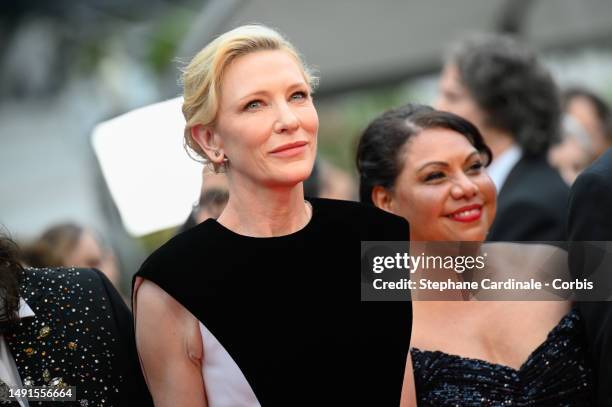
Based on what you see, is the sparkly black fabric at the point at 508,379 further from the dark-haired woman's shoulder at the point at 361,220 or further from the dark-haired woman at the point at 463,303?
the dark-haired woman's shoulder at the point at 361,220

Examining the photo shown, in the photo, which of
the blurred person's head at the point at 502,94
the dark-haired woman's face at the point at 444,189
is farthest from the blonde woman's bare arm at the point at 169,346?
the blurred person's head at the point at 502,94

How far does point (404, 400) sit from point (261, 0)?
212 inches

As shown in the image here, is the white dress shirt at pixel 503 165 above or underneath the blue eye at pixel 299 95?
above

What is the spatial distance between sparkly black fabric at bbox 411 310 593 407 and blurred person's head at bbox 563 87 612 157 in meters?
3.18

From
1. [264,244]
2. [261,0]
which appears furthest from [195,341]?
Answer: [261,0]

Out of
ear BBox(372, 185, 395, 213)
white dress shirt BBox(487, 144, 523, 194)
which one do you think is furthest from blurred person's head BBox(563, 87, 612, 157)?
ear BBox(372, 185, 395, 213)

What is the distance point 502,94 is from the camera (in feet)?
16.8

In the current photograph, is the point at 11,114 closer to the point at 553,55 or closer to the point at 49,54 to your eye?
the point at 49,54

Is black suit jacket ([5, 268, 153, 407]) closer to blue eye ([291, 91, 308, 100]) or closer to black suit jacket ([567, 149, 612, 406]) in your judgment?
blue eye ([291, 91, 308, 100])

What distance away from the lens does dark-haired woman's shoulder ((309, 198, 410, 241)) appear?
287 centimetres

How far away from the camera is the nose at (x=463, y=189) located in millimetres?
3311

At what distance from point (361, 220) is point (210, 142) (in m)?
0.47

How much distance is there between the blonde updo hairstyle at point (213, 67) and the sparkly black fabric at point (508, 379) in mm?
957

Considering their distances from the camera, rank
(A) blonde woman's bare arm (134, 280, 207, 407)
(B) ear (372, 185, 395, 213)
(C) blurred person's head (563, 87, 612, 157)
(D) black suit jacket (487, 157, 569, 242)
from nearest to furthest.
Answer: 1. (A) blonde woman's bare arm (134, 280, 207, 407)
2. (B) ear (372, 185, 395, 213)
3. (D) black suit jacket (487, 157, 569, 242)
4. (C) blurred person's head (563, 87, 612, 157)
